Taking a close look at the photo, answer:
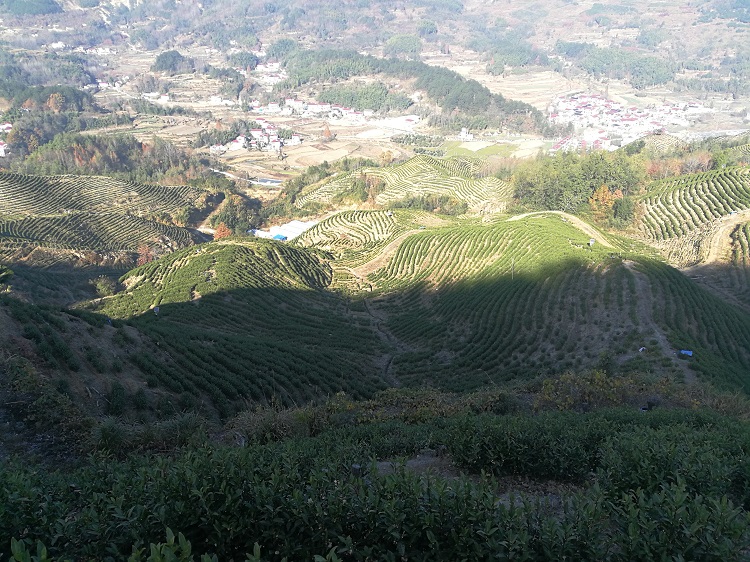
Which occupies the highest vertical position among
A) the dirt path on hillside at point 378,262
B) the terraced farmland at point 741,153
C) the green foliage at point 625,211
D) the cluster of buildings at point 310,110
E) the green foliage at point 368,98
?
the green foliage at point 368,98

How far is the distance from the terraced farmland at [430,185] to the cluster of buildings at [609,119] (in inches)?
1475

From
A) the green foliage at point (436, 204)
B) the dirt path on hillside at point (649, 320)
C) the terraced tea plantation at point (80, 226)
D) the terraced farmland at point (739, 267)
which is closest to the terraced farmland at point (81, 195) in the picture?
the terraced tea plantation at point (80, 226)

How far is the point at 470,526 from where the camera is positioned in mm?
4613

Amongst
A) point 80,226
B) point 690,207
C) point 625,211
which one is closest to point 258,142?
point 80,226

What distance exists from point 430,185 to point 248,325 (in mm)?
63770

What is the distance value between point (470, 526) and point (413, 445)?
5599 mm

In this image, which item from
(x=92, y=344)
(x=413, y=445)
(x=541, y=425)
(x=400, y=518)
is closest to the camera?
(x=400, y=518)

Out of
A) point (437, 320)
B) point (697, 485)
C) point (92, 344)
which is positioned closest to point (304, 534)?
point (697, 485)

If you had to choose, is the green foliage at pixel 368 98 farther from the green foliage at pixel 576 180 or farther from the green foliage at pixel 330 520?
the green foliage at pixel 330 520

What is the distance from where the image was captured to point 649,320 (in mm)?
24969

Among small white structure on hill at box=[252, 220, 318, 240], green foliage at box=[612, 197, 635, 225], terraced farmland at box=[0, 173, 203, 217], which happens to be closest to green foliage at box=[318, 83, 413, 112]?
terraced farmland at box=[0, 173, 203, 217]

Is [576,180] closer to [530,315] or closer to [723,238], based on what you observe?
[723,238]

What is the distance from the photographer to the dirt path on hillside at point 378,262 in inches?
1940

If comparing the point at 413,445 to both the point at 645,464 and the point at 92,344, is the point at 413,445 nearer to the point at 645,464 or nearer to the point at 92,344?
the point at 645,464
